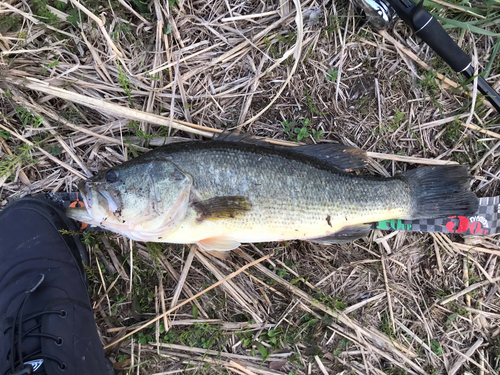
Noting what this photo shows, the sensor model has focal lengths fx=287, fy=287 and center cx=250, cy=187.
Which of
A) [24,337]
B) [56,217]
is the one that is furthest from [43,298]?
[56,217]

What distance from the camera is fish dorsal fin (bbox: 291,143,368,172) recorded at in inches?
116

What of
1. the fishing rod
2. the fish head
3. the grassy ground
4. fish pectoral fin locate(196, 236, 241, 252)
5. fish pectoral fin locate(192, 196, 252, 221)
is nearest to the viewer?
the fish head

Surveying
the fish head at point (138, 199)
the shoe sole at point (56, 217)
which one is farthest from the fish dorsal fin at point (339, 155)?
the shoe sole at point (56, 217)

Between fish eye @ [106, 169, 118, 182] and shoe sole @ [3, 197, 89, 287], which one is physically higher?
fish eye @ [106, 169, 118, 182]

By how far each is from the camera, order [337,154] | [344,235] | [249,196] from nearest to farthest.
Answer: [249,196], [344,235], [337,154]

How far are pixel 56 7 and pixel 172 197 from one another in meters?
2.44

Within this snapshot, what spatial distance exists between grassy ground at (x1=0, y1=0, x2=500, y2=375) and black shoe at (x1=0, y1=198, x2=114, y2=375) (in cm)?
23

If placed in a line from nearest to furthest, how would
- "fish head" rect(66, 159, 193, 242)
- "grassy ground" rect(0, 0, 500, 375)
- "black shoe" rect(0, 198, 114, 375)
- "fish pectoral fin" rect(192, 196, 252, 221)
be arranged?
"fish head" rect(66, 159, 193, 242), "fish pectoral fin" rect(192, 196, 252, 221), "black shoe" rect(0, 198, 114, 375), "grassy ground" rect(0, 0, 500, 375)

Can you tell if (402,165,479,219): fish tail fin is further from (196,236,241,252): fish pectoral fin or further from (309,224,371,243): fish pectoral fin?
(196,236,241,252): fish pectoral fin

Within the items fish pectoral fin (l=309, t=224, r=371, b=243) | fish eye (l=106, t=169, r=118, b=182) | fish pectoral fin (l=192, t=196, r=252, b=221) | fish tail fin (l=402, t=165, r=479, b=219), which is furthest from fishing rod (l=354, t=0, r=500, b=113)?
fish eye (l=106, t=169, r=118, b=182)

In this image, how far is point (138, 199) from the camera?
2.44m

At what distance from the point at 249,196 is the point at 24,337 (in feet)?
8.73

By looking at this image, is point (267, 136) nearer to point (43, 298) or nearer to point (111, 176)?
point (111, 176)

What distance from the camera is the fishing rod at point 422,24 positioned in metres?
2.92
